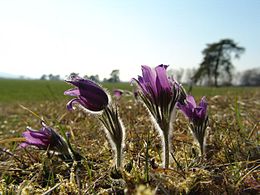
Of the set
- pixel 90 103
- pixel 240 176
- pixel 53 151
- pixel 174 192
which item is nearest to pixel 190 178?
pixel 174 192

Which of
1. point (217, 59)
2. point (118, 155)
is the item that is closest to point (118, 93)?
point (118, 155)

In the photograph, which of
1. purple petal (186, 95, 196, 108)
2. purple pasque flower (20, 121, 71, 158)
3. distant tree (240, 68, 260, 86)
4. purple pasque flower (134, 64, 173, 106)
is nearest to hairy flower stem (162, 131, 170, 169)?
purple pasque flower (134, 64, 173, 106)

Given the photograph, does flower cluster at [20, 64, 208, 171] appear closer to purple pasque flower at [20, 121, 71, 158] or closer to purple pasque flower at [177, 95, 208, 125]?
purple pasque flower at [177, 95, 208, 125]

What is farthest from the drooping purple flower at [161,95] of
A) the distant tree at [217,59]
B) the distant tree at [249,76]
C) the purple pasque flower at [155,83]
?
the distant tree at [249,76]

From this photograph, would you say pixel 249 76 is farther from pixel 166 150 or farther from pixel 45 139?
pixel 166 150

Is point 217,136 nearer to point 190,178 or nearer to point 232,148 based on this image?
point 232,148
